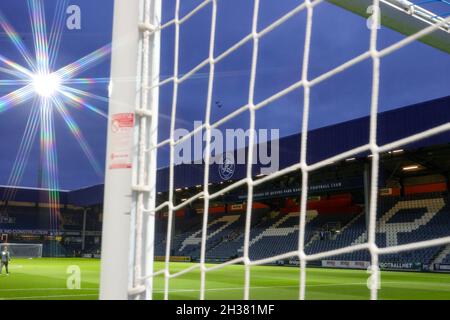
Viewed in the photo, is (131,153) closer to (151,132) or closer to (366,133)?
(151,132)

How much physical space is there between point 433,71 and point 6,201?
2306 inches

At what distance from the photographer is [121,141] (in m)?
2.06

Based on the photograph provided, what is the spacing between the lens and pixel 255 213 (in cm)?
3244

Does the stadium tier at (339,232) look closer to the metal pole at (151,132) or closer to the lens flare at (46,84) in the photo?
the metal pole at (151,132)

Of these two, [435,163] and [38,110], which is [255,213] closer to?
[435,163]

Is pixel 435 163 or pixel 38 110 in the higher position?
pixel 38 110

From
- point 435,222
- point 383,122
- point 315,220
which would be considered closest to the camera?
point 383,122

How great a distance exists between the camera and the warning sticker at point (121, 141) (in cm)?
204

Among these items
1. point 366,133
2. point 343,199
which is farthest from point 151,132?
point 343,199

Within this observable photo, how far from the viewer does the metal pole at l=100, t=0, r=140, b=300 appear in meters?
1.96

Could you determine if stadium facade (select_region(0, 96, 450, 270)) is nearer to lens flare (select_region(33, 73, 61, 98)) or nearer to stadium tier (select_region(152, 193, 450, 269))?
stadium tier (select_region(152, 193, 450, 269))

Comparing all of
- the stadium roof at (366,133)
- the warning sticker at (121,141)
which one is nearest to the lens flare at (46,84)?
the stadium roof at (366,133)
